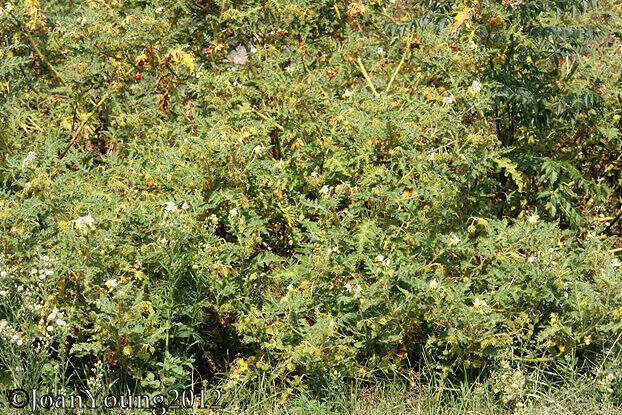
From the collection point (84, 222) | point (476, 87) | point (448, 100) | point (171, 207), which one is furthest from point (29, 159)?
point (476, 87)

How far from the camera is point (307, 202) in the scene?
4.00 meters

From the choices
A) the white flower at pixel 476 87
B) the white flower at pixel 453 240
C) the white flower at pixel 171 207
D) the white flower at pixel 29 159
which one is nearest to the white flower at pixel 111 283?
the white flower at pixel 171 207

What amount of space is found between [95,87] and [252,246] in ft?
5.86

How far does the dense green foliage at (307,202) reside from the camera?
3.75m

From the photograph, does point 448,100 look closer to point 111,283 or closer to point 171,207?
point 171,207

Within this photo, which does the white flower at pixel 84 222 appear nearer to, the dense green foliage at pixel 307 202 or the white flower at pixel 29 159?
the dense green foliage at pixel 307 202

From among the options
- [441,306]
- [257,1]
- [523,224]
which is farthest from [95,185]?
[523,224]

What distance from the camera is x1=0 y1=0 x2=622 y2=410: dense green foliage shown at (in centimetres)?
375

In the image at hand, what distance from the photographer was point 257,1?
4.94m

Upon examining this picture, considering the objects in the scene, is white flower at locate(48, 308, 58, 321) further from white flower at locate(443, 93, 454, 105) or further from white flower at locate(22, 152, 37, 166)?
white flower at locate(443, 93, 454, 105)

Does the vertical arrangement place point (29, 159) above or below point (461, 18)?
below

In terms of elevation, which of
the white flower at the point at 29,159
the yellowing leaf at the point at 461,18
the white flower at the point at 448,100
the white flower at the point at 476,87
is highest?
the yellowing leaf at the point at 461,18

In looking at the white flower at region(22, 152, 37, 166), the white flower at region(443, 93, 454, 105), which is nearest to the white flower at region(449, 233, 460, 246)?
the white flower at region(443, 93, 454, 105)

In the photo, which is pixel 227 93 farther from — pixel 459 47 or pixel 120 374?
pixel 120 374
